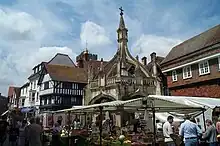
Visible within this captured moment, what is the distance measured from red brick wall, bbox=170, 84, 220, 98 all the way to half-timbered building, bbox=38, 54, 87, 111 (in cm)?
2129

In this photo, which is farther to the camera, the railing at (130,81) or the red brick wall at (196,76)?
the railing at (130,81)

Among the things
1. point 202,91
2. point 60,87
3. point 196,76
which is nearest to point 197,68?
point 196,76

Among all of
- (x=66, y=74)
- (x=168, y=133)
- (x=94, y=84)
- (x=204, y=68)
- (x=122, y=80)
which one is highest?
(x=66, y=74)

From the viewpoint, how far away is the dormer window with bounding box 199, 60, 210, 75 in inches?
753

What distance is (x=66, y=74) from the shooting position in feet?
137

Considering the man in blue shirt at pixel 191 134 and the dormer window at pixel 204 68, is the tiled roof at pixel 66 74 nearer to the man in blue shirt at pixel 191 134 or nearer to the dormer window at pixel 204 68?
the dormer window at pixel 204 68

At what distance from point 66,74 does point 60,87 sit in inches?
124

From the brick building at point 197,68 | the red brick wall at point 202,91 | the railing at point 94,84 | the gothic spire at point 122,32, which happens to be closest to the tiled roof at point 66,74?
the railing at point 94,84

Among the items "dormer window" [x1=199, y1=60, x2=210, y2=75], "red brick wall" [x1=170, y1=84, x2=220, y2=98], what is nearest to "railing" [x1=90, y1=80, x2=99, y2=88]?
"red brick wall" [x1=170, y1=84, x2=220, y2=98]

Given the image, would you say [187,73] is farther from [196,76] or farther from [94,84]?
[94,84]

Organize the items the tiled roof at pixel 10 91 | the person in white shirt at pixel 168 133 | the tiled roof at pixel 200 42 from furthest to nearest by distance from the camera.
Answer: the tiled roof at pixel 10 91 < the tiled roof at pixel 200 42 < the person in white shirt at pixel 168 133

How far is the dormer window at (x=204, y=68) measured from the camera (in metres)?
19.1

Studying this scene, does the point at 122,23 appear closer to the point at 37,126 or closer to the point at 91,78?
the point at 91,78

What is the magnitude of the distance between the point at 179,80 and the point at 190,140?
13966mm
